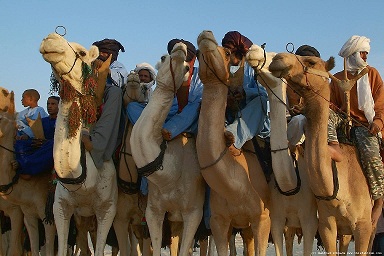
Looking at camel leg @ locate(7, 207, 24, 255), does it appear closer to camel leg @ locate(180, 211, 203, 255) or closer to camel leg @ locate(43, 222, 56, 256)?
camel leg @ locate(43, 222, 56, 256)

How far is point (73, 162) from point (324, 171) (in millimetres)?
3009

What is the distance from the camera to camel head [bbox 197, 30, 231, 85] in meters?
7.01

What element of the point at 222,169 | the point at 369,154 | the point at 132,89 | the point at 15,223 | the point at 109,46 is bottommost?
the point at 15,223

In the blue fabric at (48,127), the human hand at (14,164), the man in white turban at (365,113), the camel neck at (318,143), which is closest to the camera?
the camel neck at (318,143)

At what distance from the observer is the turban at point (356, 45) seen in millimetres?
8391

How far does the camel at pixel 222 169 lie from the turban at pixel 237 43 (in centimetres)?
133

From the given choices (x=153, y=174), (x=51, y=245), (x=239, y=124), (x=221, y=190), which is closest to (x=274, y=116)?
(x=239, y=124)

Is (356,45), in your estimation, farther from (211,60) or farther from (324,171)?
(211,60)

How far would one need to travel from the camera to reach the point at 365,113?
826cm

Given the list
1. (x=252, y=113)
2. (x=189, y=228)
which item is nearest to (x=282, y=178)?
(x=252, y=113)

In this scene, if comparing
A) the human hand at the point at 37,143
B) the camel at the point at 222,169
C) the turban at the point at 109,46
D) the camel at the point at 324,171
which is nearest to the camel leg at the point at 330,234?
the camel at the point at 324,171

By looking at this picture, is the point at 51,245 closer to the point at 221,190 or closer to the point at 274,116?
the point at 221,190

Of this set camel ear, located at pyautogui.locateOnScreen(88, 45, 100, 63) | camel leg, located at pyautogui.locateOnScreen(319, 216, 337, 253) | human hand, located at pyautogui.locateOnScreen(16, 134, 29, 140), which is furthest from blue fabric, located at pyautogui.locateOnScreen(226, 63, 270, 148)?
human hand, located at pyautogui.locateOnScreen(16, 134, 29, 140)

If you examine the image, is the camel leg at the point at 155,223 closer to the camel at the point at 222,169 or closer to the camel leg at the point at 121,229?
the camel at the point at 222,169
